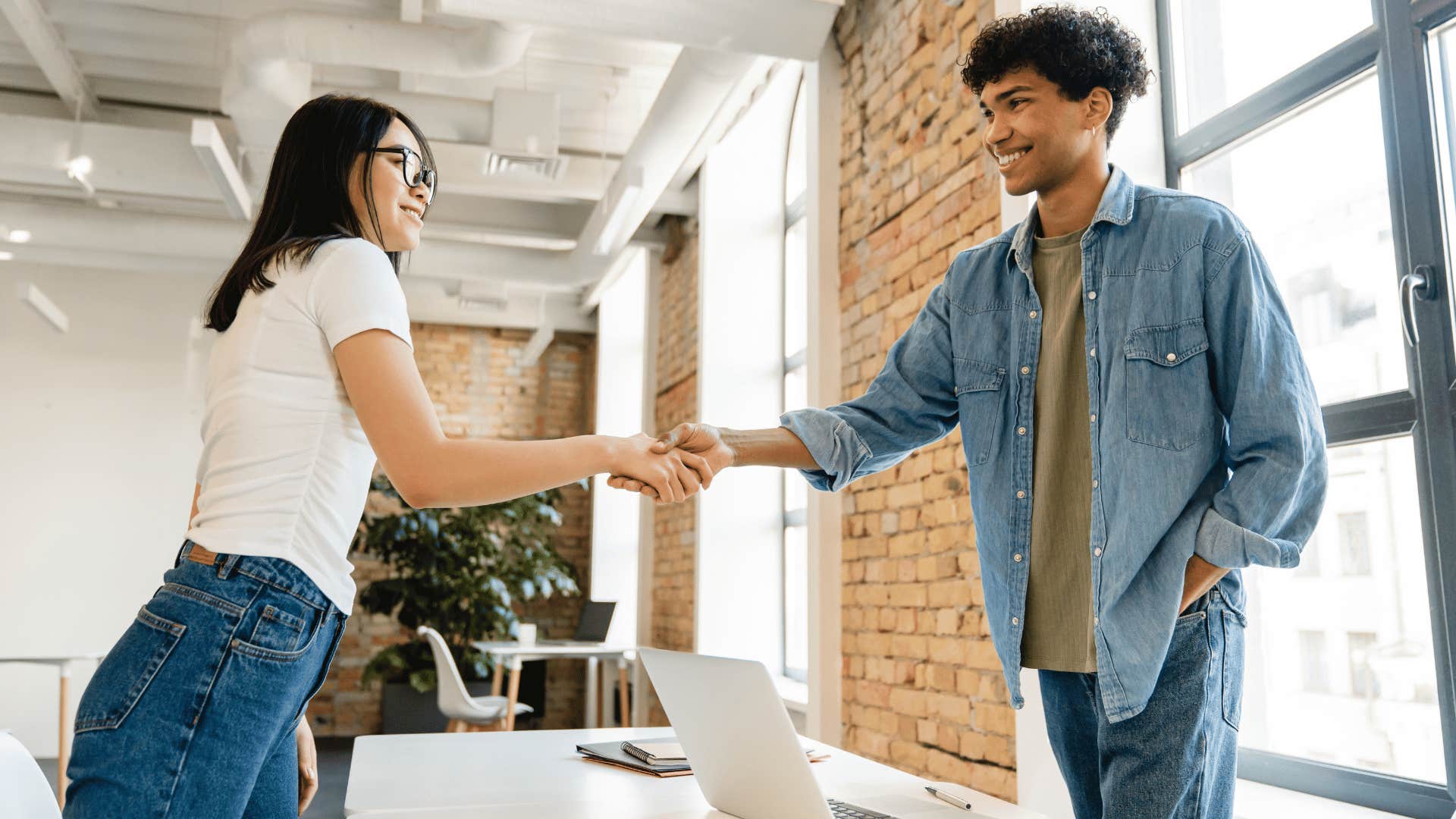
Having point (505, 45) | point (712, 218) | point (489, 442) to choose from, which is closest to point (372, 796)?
point (489, 442)

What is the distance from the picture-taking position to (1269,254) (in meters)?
2.92

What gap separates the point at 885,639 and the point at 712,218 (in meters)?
3.43

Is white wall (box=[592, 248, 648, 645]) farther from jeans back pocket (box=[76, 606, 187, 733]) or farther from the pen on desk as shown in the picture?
jeans back pocket (box=[76, 606, 187, 733])

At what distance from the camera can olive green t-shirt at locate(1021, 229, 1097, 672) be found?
1536mm

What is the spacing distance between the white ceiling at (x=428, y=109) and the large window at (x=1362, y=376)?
2109mm

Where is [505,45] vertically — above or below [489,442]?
above

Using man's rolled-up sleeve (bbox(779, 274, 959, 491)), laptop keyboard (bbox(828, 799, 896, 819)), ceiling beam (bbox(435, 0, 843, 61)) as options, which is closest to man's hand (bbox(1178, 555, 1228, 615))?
laptop keyboard (bbox(828, 799, 896, 819))

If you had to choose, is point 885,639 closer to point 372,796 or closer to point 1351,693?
point 1351,693

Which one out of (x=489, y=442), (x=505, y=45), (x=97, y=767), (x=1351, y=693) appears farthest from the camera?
Answer: (x=505, y=45)

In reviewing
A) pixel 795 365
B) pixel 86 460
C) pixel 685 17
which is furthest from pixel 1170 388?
pixel 86 460

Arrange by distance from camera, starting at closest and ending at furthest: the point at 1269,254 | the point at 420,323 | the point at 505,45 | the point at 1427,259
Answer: the point at 1427,259 → the point at 1269,254 → the point at 505,45 → the point at 420,323

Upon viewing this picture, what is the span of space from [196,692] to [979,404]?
1.16 metres

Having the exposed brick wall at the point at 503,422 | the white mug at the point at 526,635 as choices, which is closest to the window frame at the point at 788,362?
the white mug at the point at 526,635

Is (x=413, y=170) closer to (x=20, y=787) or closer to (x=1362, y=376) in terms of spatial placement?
(x=20, y=787)
